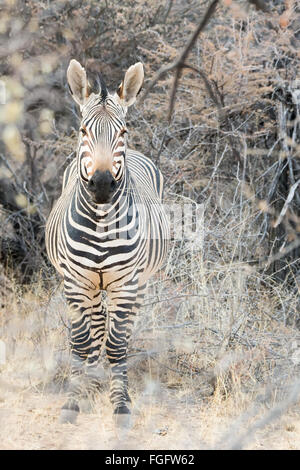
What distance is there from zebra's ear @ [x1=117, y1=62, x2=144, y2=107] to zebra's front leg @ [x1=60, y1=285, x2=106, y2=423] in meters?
1.31

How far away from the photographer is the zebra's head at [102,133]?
3.59m

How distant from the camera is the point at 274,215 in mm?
6516

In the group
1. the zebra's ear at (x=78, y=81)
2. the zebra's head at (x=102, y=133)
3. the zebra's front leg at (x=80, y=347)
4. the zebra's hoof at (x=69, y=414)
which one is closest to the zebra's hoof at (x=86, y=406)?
the zebra's front leg at (x=80, y=347)

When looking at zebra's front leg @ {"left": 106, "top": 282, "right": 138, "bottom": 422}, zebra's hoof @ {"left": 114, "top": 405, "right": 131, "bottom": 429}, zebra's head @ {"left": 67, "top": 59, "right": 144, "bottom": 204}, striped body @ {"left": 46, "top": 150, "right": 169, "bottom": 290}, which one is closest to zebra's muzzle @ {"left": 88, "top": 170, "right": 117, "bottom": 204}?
zebra's head @ {"left": 67, "top": 59, "right": 144, "bottom": 204}

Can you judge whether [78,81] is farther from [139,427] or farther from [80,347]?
[139,427]

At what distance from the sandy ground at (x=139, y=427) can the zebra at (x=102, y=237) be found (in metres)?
0.13

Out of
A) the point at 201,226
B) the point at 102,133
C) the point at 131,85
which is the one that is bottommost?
the point at 201,226

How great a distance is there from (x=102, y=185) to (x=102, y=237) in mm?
468

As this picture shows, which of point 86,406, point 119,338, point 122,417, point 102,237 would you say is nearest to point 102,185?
point 102,237

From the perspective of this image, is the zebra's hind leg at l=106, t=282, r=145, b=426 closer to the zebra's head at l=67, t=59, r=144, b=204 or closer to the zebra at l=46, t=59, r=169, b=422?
the zebra at l=46, t=59, r=169, b=422

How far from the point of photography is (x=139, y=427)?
382cm
